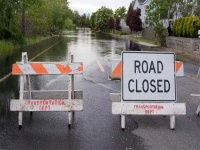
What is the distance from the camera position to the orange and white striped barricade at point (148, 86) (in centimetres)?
671

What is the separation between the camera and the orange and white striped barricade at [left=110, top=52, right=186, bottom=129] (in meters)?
6.71

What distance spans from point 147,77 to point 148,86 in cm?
17

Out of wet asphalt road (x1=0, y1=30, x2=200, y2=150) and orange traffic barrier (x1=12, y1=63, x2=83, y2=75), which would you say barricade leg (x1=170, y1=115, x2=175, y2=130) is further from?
orange traffic barrier (x1=12, y1=63, x2=83, y2=75)

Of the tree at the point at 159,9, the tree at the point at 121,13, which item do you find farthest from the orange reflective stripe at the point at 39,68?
the tree at the point at 121,13

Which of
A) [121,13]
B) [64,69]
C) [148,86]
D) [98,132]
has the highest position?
[121,13]

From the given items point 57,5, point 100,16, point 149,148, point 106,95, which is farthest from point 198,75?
point 100,16

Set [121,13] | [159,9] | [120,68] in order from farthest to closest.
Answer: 1. [121,13]
2. [159,9]
3. [120,68]

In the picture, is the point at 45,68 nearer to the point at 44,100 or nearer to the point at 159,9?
the point at 44,100

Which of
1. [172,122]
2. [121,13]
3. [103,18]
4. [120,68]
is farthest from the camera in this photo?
[103,18]

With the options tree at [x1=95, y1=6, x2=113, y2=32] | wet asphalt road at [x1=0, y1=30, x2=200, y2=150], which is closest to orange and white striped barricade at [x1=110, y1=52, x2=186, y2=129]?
wet asphalt road at [x1=0, y1=30, x2=200, y2=150]

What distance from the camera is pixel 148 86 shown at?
6801 millimetres

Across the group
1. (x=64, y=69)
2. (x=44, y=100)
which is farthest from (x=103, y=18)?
(x=44, y=100)

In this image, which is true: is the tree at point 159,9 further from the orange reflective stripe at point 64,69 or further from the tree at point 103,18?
the tree at point 103,18

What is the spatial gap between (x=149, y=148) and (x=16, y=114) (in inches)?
125
